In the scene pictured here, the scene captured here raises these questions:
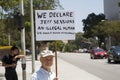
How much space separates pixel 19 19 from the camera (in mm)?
20094

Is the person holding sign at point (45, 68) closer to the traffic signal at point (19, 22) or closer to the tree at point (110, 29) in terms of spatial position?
the traffic signal at point (19, 22)

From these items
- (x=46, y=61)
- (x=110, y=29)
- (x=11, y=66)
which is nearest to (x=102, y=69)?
(x=11, y=66)

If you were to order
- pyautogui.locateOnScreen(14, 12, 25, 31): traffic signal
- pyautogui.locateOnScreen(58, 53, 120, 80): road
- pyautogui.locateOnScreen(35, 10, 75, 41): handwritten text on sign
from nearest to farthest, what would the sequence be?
A: 1. pyautogui.locateOnScreen(35, 10, 75, 41): handwritten text on sign
2. pyautogui.locateOnScreen(14, 12, 25, 31): traffic signal
3. pyautogui.locateOnScreen(58, 53, 120, 80): road

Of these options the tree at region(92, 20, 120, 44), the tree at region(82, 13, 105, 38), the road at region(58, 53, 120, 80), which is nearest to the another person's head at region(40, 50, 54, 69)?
the road at region(58, 53, 120, 80)

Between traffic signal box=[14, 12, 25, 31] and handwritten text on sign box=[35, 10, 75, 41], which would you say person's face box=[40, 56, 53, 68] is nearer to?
handwritten text on sign box=[35, 10, 75, 41]

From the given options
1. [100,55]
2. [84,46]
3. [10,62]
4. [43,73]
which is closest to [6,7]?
[10,62]

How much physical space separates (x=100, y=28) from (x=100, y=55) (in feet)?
177

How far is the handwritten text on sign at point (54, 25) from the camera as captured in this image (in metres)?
13.9

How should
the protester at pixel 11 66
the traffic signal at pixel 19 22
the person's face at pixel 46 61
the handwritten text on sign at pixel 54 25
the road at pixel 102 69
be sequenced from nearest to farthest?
the person's face at pixel 46 61 → the handwritten text on sign at pixel 54 25 → the protester at pixel 11 66 → the traffic signal at pixel 19 22 → the road at pixel 102 69

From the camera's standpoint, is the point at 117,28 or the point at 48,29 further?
the point at 117,28

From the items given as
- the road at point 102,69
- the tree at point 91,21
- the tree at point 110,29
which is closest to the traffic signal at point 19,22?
the road at point 102,69

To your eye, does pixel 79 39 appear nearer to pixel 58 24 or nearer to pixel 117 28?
pixel 117 28

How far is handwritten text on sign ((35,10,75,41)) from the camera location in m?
13.9

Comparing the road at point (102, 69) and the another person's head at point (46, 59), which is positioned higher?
the another person's head at point (46, 59)
